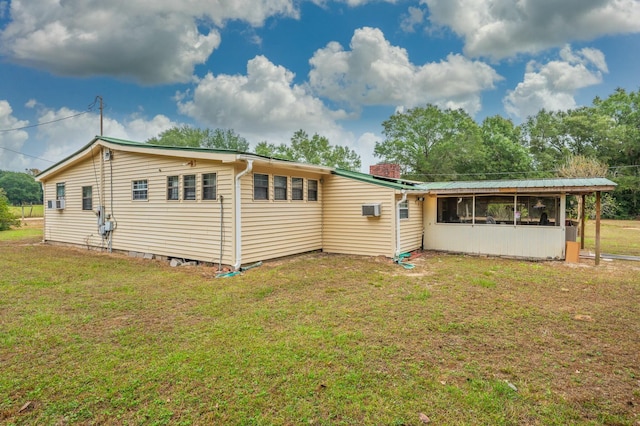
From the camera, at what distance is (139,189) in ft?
33.1

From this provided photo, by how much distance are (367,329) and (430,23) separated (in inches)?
662

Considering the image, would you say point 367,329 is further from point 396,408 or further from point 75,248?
point 75,248

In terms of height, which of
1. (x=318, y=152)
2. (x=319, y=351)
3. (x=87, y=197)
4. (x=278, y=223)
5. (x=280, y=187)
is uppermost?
(x=318, y=152)

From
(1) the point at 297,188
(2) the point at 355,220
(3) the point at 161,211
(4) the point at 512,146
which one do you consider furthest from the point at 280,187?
(4) the point at 512,146

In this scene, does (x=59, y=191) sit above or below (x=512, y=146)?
below

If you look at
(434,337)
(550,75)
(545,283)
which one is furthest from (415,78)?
(434,337)

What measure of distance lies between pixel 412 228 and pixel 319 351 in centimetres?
802

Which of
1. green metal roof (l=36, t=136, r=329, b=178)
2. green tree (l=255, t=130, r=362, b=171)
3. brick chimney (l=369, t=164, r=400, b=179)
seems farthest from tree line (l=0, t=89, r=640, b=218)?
green metal roof (l=36, t=136, r=329, b=178)

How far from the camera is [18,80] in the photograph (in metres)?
18.3

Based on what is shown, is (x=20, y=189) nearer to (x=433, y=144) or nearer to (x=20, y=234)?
(x=20, y=234)

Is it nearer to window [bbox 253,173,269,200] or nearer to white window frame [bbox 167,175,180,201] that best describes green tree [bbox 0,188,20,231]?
white window frame [bbox 167,175,180,201]

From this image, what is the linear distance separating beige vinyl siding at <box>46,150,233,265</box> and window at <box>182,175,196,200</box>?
142 millimetres

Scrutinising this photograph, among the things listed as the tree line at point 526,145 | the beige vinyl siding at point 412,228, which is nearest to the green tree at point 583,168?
the tree line at point 526,145

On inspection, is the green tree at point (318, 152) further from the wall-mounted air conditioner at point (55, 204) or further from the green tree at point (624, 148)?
the green tree at point (624, 148)
